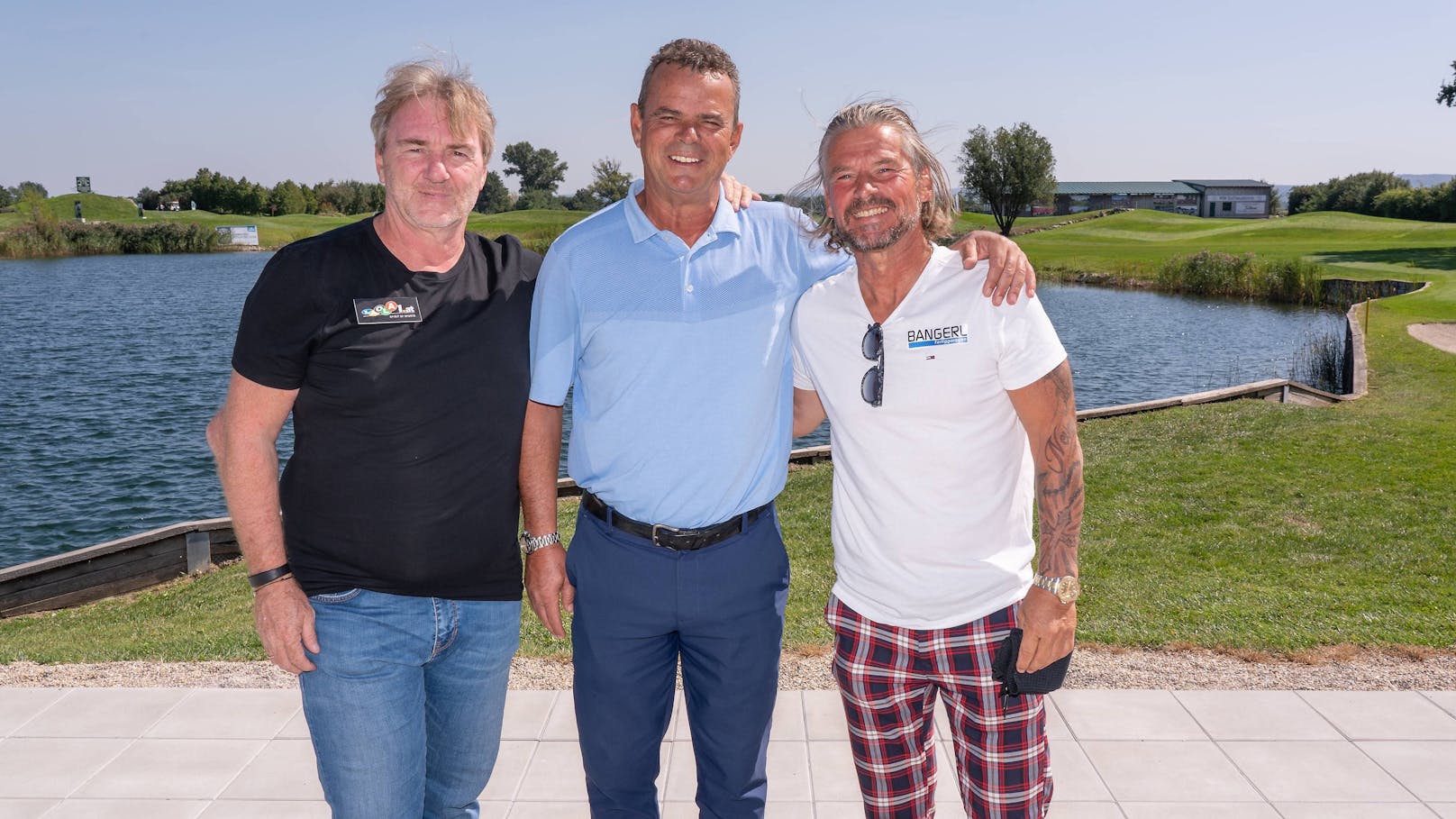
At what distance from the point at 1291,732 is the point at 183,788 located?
15.3 feet

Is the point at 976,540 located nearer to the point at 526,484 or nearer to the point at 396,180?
the point at 526,484

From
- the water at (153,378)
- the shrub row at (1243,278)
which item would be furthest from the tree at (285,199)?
the shrub row at (1243,278)

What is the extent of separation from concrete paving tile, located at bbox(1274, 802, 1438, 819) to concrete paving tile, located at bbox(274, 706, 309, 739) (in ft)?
13.1

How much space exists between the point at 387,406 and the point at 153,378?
2809 centimetres

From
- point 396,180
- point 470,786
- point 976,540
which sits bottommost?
point 470,786

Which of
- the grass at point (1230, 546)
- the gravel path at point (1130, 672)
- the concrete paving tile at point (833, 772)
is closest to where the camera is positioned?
the concrete paving tile at point (833, 772)

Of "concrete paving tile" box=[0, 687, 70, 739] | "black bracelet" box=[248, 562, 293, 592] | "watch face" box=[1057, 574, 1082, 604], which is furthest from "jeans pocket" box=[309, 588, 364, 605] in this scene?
"concrete paving tile" box=[0, 687, 70, 739]

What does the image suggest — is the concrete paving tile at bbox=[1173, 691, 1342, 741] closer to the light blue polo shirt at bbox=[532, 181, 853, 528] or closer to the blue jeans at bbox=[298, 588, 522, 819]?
the light blue polo shirt at bbox=[532, 181, 853, 528]

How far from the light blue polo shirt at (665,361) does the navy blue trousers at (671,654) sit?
0.14 meters

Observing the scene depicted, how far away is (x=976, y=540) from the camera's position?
274 cm

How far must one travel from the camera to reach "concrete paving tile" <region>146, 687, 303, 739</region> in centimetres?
441

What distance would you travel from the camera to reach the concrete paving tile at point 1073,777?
386cm

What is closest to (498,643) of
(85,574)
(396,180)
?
(396,180)

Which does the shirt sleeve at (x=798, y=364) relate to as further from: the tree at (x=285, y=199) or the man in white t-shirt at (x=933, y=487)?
the tree at (x=285, y=199)
